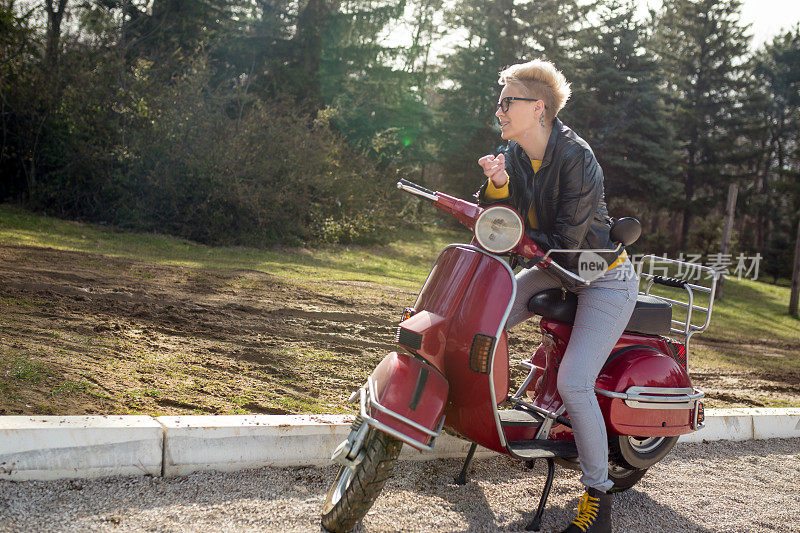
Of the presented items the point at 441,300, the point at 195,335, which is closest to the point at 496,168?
the point at 441,300

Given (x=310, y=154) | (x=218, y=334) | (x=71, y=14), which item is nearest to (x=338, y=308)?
(x=218, y=334)

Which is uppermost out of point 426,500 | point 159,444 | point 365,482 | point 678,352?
point 678,352

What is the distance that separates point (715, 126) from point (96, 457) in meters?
31.0

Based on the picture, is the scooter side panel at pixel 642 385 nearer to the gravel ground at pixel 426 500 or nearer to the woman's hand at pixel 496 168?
the gravel ground at pixel 426 500

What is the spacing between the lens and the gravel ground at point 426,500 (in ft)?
8.55

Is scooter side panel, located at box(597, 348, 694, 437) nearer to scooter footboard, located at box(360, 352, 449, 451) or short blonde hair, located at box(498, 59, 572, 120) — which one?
scooter footboard, located at box(360, 352, 449, 451)

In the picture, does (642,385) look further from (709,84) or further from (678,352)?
(709,84)

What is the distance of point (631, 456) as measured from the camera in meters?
3.43

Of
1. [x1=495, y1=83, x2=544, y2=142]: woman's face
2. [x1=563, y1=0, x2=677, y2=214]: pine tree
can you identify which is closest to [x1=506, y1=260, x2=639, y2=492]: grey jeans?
[x1=495, y1=83, x2=544, y2=142]: woman's face

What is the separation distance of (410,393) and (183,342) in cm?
278

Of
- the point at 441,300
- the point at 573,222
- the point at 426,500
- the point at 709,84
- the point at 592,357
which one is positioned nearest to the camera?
the point at 441,300

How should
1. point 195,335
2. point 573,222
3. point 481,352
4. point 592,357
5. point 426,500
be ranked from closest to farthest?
point 481,352 < point 573,222 < point 592,357 < point 426,500 < point 195,335

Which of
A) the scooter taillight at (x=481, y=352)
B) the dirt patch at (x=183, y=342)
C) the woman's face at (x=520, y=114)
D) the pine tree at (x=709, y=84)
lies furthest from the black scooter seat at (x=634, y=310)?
the pine tree at (x=709, y=84)

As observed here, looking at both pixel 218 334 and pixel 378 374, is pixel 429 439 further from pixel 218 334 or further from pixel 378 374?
pixel 218 334
